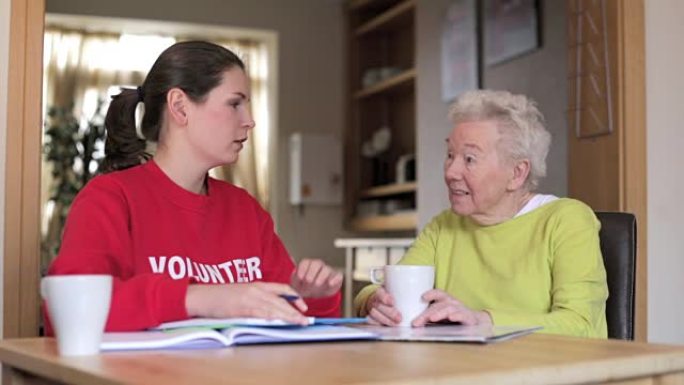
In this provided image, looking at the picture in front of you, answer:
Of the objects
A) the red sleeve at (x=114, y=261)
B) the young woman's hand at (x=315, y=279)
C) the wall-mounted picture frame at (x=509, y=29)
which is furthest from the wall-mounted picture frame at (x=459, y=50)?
the red sleeve at (x=114, y=261)

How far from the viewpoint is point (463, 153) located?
7.06 feet

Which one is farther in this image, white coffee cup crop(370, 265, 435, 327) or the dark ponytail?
the dark ponytail

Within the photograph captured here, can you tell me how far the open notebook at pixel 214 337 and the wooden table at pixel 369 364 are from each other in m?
0.03

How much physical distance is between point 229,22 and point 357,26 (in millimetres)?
856

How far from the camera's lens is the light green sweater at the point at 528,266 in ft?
6.13

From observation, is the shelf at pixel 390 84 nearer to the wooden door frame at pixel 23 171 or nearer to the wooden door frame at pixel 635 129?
the wooden door frame at pixel 635 129

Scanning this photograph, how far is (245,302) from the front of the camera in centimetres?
144

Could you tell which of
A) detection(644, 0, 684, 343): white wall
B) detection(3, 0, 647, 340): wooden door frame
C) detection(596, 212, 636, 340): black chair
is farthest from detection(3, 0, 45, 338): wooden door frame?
detection(644, 0, 684, 343): white wall

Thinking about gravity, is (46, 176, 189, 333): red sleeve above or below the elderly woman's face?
below

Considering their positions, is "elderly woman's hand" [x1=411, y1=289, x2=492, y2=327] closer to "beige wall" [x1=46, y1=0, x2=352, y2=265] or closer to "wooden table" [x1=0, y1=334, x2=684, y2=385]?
"wooden table" [x1=0, y1=334, x2=684, y2=385]

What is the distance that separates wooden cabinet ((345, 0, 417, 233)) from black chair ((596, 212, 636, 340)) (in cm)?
377

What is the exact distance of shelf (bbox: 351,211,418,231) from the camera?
5688mm

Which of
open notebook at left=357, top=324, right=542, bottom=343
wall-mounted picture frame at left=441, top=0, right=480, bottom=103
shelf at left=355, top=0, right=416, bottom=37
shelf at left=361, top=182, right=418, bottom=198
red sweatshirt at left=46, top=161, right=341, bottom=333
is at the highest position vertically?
shelf at left=355, top=0, right=416, bottom=37

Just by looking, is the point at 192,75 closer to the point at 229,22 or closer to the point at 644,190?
the point at 644,190
